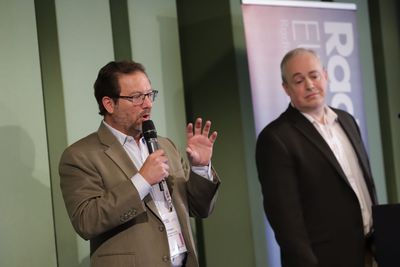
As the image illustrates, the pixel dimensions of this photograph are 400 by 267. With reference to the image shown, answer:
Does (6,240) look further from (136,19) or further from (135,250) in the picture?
(136,19)

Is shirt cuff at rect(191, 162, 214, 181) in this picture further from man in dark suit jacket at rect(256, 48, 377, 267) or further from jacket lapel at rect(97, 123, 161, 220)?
man in dark suit jacket at rect(256, 48, 377, 267)

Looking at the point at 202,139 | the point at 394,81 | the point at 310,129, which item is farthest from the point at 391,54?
the point at 202,139

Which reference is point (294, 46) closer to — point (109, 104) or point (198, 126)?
point (198, 126)

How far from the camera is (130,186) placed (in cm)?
232

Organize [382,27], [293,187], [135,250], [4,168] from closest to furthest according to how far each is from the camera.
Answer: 1. [135,250]
2. [293,187]
3. [4,168]
4. [382,27]

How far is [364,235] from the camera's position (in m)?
2.98


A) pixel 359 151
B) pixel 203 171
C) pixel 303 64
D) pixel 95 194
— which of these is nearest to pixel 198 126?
pixel 203 171

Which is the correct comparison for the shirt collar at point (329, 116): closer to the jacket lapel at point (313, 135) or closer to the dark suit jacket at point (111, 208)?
the jacket lapel at point (313, 135)

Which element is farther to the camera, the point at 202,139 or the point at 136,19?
the point at 136,19

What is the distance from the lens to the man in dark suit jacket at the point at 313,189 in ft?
9.54

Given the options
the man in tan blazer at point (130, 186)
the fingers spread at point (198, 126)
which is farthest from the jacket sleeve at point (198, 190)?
the fingers spread at point (198, 126)

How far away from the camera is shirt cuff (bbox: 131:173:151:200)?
231 centimetres

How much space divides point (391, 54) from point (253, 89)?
1703 millimetres

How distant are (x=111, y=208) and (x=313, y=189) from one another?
1.11m
